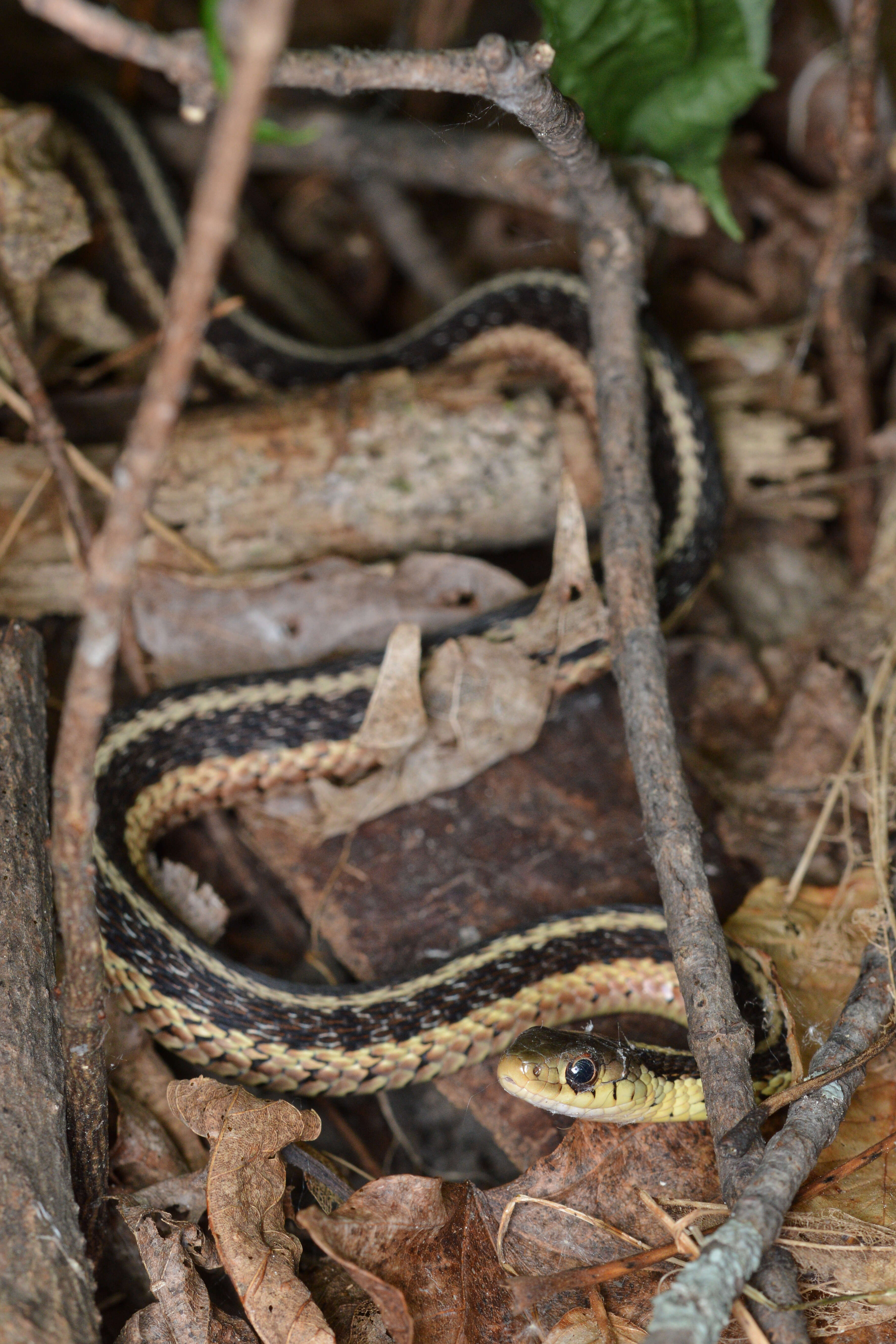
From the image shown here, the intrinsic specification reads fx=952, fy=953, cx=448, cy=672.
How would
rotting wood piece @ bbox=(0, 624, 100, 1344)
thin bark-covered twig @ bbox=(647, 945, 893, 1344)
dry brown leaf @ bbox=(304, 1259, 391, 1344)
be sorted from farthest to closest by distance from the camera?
1. dry brown leaf @ bbox=(304, 1259, 391, 1344)
2. rotting wood piece @ bbox=(0, 624, 100, 1344)
3. thin bark-covered twig @ bbox=(647, 945, 893, 1344)

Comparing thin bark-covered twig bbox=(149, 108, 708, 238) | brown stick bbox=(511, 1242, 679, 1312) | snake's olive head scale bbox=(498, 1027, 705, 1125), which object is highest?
thin bark-covered twig bbox=(149, 108, 708, 238)

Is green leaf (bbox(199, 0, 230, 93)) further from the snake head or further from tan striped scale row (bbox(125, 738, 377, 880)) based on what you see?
the snake head

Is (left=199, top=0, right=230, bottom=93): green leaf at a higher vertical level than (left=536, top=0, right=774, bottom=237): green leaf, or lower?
lower

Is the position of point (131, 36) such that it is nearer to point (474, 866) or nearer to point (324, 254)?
point (474, 866)

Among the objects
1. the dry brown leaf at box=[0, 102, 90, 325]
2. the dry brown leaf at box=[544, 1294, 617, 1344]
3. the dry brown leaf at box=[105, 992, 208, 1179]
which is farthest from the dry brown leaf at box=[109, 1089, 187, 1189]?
the dry brown leaf at box=[0, 102, 90, 325]

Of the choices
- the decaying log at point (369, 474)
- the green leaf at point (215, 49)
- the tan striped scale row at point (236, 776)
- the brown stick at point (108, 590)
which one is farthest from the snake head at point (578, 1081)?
the green leaf at point (215, 49)

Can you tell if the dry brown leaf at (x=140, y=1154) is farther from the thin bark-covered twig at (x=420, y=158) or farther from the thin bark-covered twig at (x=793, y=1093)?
the thin bark-covered twig at (x=420, y=158)

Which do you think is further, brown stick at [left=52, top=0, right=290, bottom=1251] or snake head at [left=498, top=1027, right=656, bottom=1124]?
snake head at [left=498, top=1027, right=656, bottom=1124]

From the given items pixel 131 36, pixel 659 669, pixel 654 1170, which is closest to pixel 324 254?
pixel 659 669
